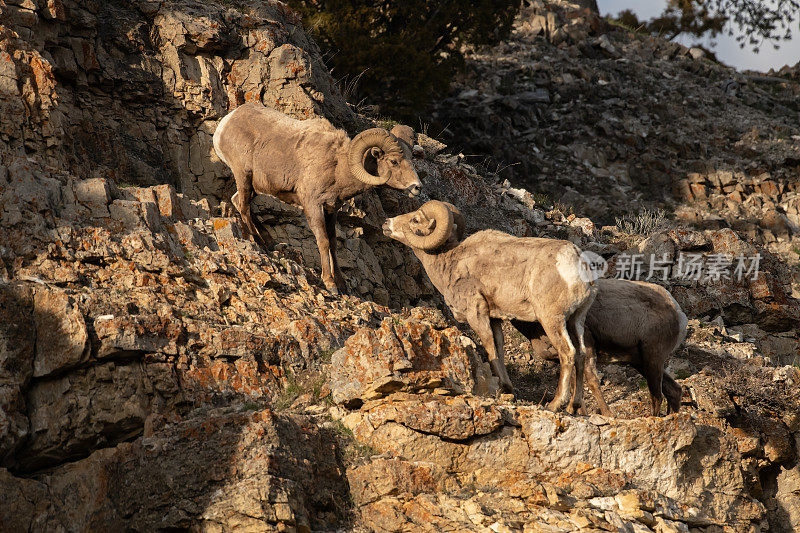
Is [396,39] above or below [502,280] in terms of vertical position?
above

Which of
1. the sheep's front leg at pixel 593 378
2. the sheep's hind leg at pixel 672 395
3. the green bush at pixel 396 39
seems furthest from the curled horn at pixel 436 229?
the green bush at pixel 396 39

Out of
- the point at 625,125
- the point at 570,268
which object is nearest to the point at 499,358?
the point at 570,268

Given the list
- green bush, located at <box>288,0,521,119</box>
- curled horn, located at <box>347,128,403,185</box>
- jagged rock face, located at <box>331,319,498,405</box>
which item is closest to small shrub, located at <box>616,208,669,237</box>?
green bush, located at <box>288,0,521,119</box>

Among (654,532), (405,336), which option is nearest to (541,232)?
(405,336)

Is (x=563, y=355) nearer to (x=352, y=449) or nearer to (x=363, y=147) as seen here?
(x=352, y=449)

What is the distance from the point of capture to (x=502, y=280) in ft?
31.2

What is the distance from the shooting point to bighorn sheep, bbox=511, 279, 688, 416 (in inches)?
389

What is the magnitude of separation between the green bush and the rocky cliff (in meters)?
7.44

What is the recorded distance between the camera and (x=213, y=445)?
709 cm

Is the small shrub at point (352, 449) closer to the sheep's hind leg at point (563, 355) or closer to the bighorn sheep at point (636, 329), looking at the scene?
the sheep's hind leg at point (563, 355)

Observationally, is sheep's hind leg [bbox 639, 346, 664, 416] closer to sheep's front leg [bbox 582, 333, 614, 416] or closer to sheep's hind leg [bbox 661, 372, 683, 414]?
sheep's hind leg [bbox 661, 372, 683, 414]

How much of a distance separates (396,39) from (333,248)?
39.1 feet

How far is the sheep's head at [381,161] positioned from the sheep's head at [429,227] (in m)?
0.75

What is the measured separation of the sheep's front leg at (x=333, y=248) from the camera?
11.3 metres
